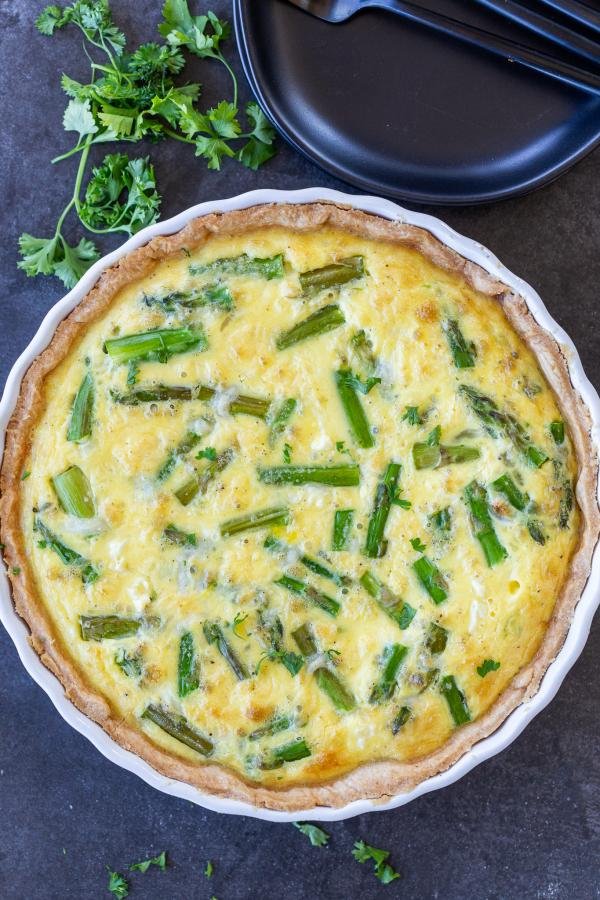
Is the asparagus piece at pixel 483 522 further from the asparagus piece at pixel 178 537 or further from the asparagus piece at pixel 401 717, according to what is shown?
the asparagus piece at pixel 178 537

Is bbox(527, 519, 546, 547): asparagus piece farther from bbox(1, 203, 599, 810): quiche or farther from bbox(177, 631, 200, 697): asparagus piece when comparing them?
bbox(177, 631, 200, 697): asparagus piece

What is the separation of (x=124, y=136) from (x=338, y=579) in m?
2.01

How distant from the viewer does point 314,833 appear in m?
3.49

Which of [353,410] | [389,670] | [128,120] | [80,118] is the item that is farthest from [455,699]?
[80,118]

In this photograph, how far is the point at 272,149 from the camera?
3438mm

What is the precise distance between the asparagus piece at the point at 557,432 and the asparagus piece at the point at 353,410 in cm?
65

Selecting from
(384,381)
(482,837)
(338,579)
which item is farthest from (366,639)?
(482,837)

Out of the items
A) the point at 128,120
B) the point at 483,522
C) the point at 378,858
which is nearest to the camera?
the point at 483,522

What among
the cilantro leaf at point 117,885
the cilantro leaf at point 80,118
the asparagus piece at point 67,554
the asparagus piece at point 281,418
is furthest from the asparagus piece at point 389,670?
the cilantro leaf at point 80,118

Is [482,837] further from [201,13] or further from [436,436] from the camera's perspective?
[201,13]

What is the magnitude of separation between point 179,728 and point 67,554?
0.73 metres

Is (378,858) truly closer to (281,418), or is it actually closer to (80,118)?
(281,418)

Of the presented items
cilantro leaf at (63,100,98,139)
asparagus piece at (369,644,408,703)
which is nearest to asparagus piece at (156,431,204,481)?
asparagus piece at (369,644,408,703)

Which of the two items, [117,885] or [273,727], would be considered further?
[117,885]
